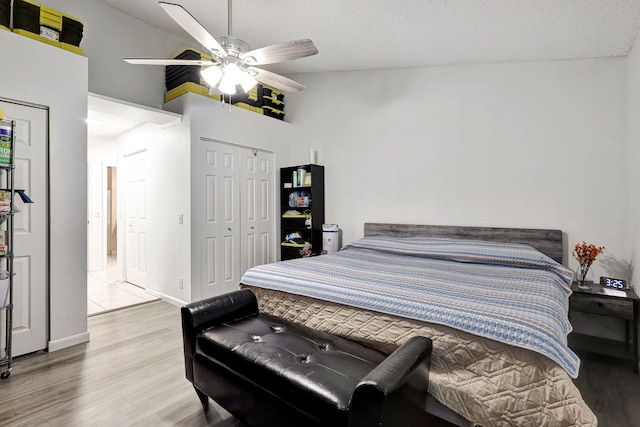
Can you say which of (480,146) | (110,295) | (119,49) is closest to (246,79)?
(119,49)

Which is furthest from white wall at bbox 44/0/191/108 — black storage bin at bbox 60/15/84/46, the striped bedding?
the striped bedding

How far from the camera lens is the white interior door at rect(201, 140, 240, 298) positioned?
12.1 ft

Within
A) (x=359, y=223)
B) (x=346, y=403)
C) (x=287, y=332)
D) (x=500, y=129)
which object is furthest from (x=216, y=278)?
(x=500, y=129)

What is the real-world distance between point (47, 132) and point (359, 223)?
3205 mm

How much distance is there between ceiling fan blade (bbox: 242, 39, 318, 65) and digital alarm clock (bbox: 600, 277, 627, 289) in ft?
9.48

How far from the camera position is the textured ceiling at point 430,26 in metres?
2.30

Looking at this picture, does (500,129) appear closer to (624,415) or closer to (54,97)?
(624,415)

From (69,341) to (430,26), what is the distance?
4005 millimetres

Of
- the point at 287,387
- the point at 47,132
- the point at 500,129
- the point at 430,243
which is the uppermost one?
the point at 500,129

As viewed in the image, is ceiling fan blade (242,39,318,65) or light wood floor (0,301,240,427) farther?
ceiling fan blade (242,39,318,65)

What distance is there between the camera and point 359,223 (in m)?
4.10

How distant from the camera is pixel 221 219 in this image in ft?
12.6

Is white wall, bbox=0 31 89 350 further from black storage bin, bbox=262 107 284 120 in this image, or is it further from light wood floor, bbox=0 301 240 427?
black storage bin, bbox=262 107 284 120

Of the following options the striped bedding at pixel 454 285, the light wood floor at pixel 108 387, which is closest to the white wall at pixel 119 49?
the light wood floor at pixel 108 387
